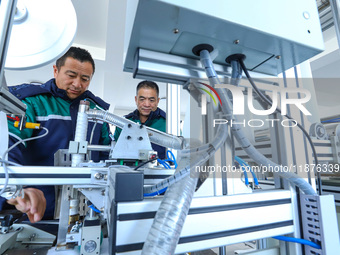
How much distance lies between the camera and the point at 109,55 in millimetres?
2672

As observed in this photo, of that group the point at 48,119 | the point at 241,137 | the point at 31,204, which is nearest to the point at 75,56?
the point at 48,119

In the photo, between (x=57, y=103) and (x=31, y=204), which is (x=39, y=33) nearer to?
(x=31, y=204)

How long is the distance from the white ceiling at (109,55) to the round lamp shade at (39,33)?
56.7 inches

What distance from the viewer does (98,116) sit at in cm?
70

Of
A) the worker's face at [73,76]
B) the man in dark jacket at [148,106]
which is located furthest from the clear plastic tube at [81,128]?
the man in dark jacket at [148,106]

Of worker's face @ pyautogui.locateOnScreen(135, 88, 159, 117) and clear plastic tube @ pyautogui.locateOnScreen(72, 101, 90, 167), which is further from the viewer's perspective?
worker's face @ pyautogui.locateOnScreen(135, 88, 159, 117)

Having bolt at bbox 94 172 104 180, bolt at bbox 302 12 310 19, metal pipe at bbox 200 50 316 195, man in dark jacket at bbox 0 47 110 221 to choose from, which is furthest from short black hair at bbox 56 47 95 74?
bolt at bbox 302 12 310 19

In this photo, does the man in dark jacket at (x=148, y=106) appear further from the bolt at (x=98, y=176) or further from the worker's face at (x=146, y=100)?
the bolt at (x=98, y=176)

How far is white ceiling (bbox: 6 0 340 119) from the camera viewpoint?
1.99 metres

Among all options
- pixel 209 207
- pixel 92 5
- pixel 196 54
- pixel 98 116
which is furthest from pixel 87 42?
pixel 209 207

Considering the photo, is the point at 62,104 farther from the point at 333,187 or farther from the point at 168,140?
the point at 333,187

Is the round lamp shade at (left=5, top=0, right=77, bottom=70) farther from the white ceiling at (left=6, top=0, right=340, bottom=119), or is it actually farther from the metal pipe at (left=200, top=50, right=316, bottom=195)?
the white ceiling at (left=6, top=0, right=340, bottom=119)

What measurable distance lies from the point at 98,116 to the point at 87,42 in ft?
8.16

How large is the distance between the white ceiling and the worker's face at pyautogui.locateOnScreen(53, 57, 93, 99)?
865 mm
